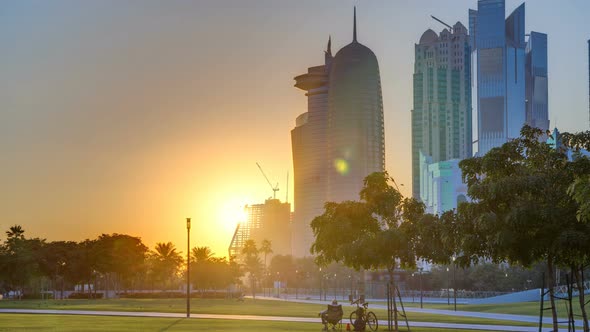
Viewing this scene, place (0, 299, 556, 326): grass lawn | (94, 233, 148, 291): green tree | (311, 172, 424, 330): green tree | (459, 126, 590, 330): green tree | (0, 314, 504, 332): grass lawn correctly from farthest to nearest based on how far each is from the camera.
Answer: (94, 233, 148, 291): green tree, (0, 299, 556, 326): grass lawn, (0, 314, 504, 332): grass lawn, (311, 172, 424, 330): green tree, (459, 126, 590, 330): green tree

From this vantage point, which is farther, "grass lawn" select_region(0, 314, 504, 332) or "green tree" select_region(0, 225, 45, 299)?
"green tree" select_region(0, 225, 45, 299)

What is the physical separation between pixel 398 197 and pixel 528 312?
4060cm

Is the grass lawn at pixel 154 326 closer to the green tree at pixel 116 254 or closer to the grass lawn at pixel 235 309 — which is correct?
the grass lawn at pixel 235 309

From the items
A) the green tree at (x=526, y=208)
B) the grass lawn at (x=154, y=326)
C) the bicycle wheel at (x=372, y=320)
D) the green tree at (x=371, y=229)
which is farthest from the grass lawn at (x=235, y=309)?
the green tree at (x=526, y=208)

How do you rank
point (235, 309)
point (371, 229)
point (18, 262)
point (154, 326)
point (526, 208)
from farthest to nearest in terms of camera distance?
point (18, 262) → point (235, 309) → point (154, 326) → point (371, 229) → point (526, 208)

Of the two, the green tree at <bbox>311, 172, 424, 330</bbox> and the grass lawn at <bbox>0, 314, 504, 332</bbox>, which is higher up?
the green tree at <bbox>311, 172, 424, 330</bbox>

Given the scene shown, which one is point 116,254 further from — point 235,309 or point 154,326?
point 154,326

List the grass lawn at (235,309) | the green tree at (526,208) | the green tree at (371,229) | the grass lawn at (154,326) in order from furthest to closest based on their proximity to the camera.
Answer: the grass lawn at (235,309) → the grass lawn at (154,326) → the green tree at (371,229) → the green tree at (526,208)

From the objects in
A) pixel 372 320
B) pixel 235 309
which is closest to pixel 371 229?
pixel 372 320

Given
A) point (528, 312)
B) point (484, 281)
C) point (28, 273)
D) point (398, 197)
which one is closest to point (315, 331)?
point (398, 197)

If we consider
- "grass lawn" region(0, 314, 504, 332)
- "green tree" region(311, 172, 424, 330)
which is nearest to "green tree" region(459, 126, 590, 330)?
"green tree" region(311, 172, 424, 330)

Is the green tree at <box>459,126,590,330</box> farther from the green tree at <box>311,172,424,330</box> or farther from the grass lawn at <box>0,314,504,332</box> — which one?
the grass lawn at <box>0,314,504,332</box>

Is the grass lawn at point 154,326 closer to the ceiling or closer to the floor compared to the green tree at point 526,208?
closer to the floor

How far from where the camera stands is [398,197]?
5284 centimetres
